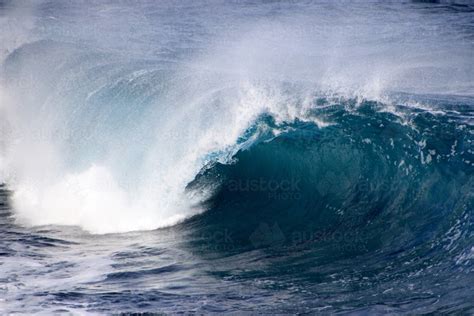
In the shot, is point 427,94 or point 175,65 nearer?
point 427,94

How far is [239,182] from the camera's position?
14.0 m

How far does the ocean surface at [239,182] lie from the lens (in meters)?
9.39

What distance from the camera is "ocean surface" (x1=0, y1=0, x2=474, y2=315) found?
939 cm

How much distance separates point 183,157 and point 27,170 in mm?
5579

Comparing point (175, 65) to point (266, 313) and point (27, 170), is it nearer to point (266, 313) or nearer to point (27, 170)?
point (27, 170)

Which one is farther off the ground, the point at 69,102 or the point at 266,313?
the point at 69,102

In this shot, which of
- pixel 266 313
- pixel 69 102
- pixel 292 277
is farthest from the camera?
pixel 69 102


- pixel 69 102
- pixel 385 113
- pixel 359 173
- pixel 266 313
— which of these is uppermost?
pixel 69 102

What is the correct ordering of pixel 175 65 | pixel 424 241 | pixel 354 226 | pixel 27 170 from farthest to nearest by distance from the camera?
pixel 175 65 < pixel 27 170 < pixel 354 226 < pixel 424 241

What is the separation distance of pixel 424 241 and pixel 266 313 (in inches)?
131

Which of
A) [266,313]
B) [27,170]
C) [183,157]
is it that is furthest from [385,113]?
[27,170]

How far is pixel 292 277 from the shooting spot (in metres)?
9.81

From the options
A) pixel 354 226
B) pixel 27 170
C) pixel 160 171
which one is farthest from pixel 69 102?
pixel 354 226

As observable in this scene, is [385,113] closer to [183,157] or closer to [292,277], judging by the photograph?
[183,157]
